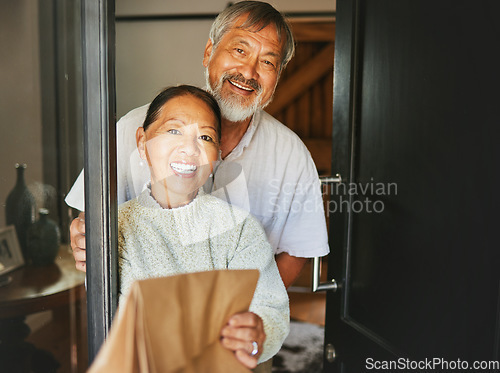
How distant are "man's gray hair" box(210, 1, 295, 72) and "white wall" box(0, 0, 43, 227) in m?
0.33

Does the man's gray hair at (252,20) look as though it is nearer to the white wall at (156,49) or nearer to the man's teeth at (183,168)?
the white wall at (156,49)

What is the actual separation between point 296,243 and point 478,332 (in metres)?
0.43

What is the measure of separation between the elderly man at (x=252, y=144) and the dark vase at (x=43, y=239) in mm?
49

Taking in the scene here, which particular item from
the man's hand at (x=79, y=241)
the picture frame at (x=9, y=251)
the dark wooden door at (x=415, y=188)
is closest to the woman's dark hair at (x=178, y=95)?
the man's hand at (x=79, y=241)

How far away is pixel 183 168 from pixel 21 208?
1.03 feet

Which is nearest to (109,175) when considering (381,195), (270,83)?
(270,83)

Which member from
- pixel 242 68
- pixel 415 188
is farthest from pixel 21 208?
pixel 415 188

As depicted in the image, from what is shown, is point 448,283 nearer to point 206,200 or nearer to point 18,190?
point 206,200

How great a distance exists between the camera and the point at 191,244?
86 cm

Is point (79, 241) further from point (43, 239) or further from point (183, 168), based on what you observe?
point (183, 168)

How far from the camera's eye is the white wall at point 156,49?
0.83 meters

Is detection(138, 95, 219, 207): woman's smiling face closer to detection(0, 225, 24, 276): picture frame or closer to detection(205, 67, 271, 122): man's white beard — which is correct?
detection(205, 67, 271, 122): man's white beard

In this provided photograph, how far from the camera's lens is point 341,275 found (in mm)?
1330

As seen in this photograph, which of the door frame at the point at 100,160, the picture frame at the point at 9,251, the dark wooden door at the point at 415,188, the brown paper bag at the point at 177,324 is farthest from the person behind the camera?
the dark wooden door at the point at 415,188
